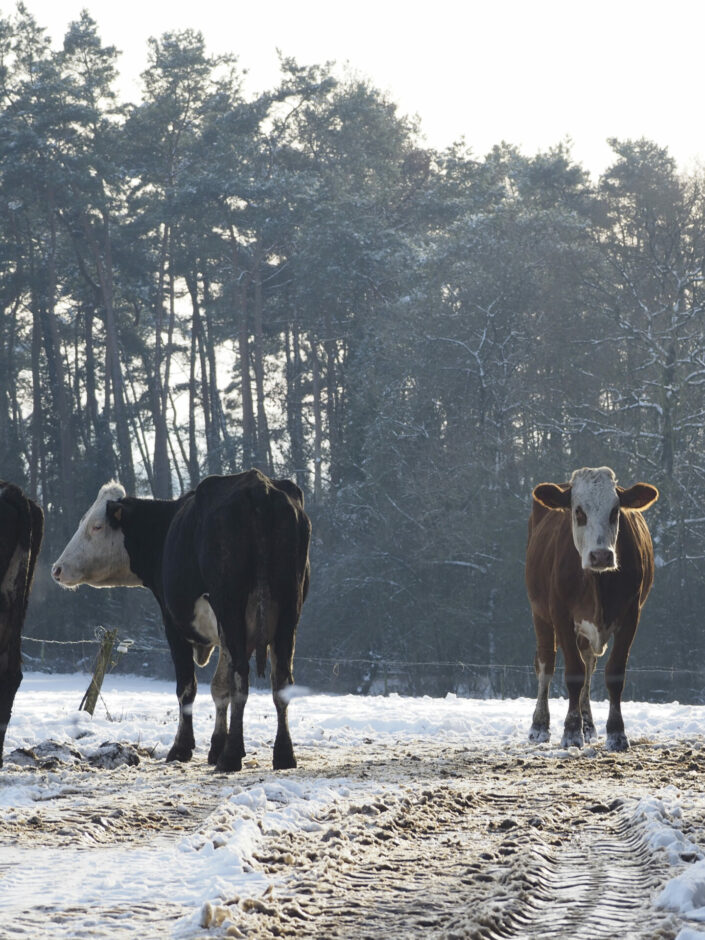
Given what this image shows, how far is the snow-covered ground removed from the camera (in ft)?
14.9

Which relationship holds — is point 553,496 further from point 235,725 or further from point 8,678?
point 8,678

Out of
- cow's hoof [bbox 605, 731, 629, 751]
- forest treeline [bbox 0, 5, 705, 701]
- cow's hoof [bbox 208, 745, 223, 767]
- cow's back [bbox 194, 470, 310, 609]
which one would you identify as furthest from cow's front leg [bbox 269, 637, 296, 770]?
forest treeline [bbox 0, 5, 705, 701]

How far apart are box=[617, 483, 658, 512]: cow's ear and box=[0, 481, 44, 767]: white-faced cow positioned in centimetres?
522

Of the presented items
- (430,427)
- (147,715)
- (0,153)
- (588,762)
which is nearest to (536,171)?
(430,427)

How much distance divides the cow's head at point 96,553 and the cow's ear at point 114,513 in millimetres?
13

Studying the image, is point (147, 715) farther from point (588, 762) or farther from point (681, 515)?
point (681, 515)

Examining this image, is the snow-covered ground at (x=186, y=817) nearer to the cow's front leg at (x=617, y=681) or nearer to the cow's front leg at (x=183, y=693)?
the cow's front leg at (x=183, y=693)

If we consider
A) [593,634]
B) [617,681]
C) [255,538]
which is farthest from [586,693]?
[255,538]

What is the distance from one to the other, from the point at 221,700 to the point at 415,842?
4.13 m

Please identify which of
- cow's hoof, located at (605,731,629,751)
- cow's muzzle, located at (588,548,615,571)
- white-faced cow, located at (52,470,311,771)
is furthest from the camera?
cow's hoof, located at (605,731,629,751)

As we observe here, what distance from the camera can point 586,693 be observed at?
12.2m

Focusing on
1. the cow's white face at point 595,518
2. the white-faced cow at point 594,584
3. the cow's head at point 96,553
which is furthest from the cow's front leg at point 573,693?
the cow's head at point 96,553

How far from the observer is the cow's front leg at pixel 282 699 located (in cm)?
927

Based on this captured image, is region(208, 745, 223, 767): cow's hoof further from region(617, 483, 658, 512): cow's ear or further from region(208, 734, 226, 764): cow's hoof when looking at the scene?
region(617, 483, 658, 512): cow's ear
